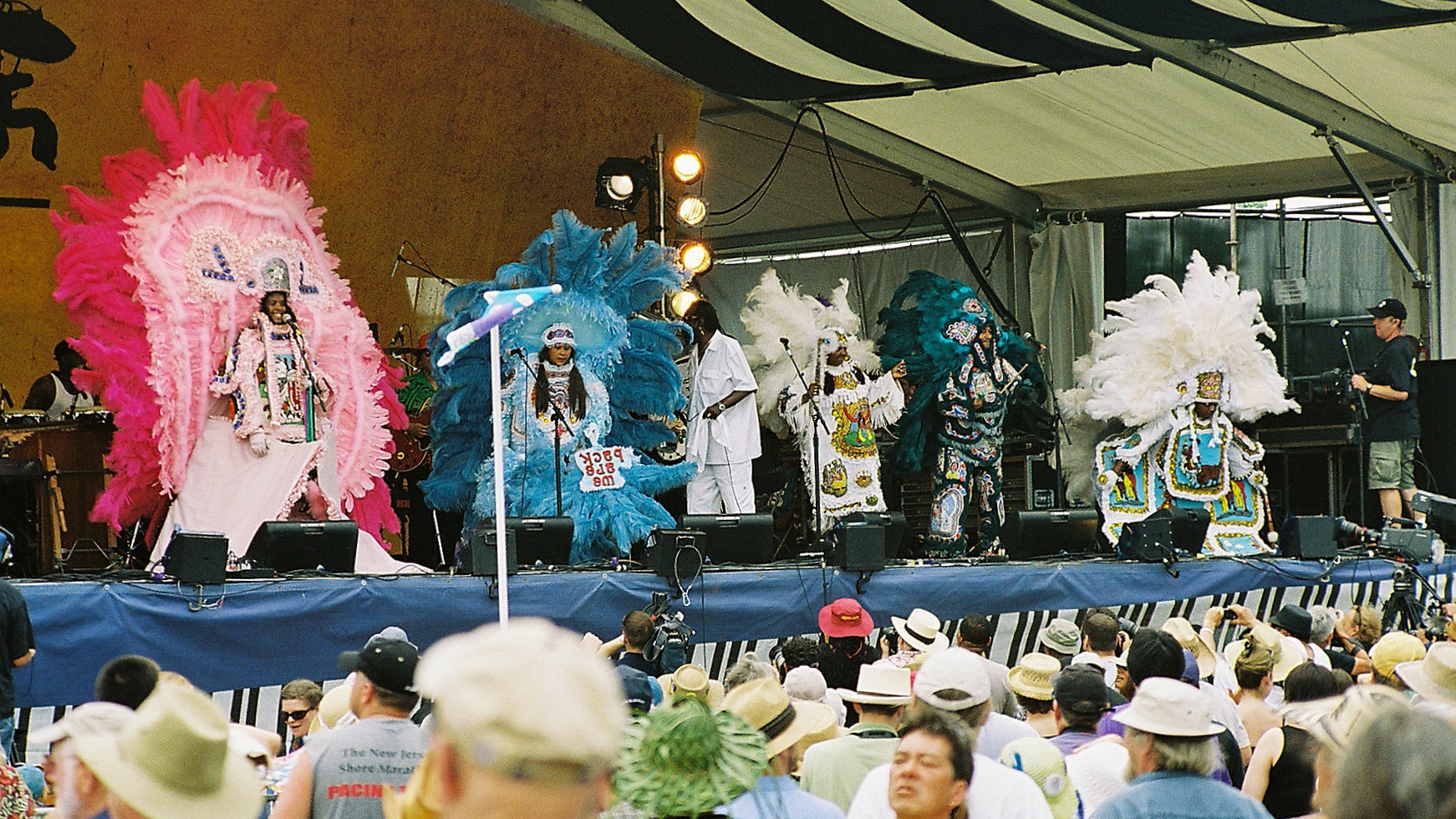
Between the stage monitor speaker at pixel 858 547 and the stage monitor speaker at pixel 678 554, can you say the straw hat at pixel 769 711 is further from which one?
the stage monitor speaker at pixel 858 547

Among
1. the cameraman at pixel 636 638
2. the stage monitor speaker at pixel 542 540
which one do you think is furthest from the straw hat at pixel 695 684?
the stage monitor speaker at pixel 542 540

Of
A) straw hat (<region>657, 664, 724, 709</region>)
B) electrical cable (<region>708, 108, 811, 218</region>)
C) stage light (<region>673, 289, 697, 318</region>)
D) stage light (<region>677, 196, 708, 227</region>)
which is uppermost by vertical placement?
electrical cable (<region>708, 108, 811, 218</region>)

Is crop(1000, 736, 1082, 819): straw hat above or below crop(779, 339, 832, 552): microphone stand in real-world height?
below

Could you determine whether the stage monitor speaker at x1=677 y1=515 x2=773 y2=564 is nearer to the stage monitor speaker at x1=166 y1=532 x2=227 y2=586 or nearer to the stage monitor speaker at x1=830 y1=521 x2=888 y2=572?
the stage monitor speaker at x1=830 y1=521 x2=888 y2=572

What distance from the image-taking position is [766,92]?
14.0 meters

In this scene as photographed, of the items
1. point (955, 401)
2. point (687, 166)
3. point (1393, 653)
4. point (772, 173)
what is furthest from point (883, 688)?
point (772, 173)

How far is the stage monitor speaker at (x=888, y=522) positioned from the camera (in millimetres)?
9844

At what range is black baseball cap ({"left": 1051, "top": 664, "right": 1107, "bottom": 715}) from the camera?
477 centimetres

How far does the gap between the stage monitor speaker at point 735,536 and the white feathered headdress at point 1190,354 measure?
3910 millimetres

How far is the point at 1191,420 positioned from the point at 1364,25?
9.70 ft

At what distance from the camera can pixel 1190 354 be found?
12805 millimetres

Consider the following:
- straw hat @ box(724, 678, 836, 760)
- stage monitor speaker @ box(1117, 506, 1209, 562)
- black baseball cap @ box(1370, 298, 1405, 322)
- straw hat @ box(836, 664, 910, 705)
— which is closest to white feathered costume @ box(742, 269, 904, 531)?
stage monitor speaker @ box(1117, 506, 1209, 562)

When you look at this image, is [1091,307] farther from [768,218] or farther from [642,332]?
[642,332]

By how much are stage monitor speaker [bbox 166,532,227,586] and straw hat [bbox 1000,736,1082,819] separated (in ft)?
14.8
